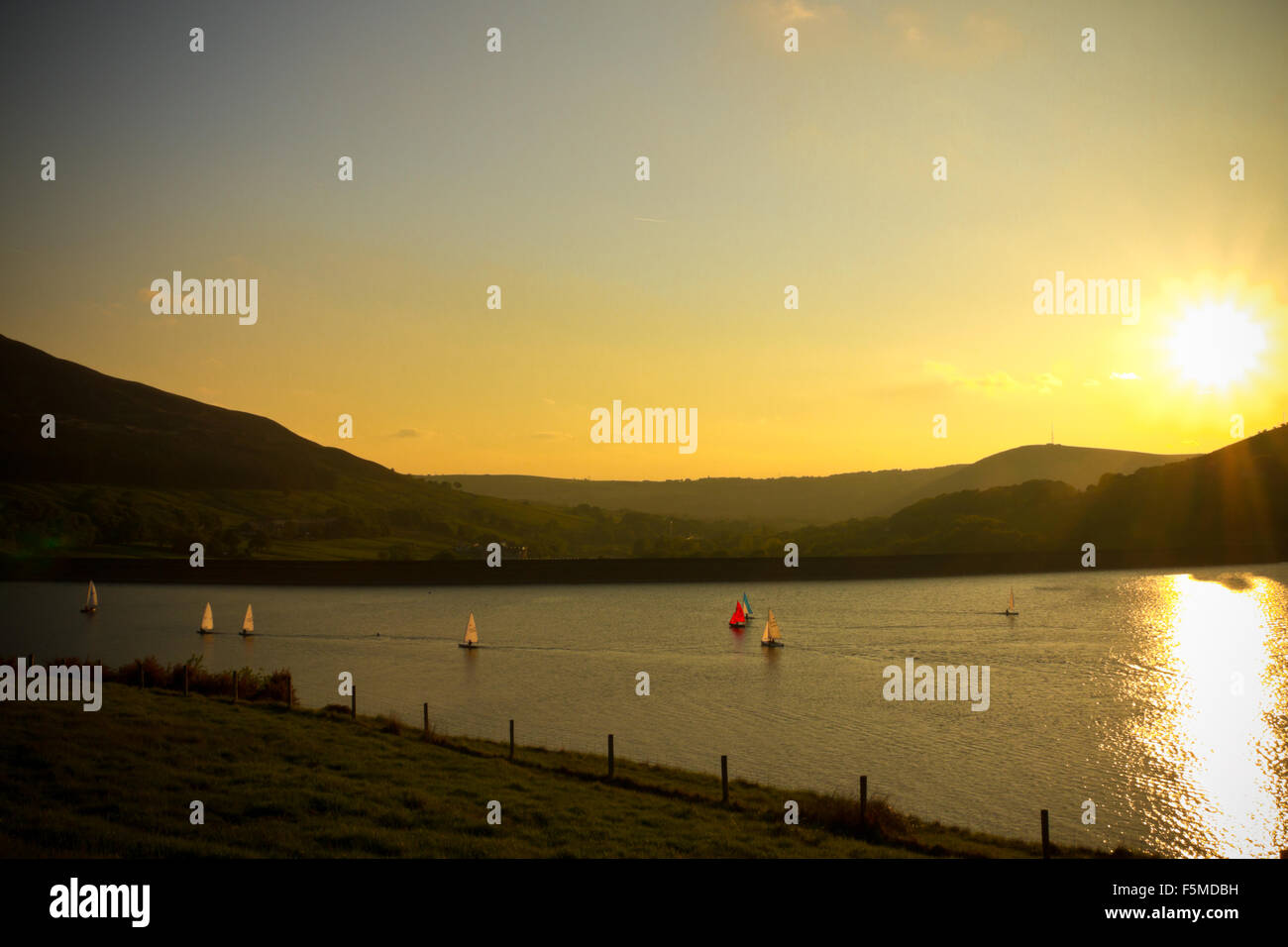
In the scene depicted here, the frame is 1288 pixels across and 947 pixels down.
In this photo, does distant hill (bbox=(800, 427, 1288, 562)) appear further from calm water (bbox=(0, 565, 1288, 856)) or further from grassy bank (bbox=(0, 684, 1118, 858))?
grassy bank (bbox=(0, 684, 1118, 858))

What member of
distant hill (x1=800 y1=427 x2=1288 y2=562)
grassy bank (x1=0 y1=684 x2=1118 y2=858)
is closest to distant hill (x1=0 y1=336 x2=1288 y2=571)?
distant hill (x1=800 y1=427 x2=1288 y2=562)

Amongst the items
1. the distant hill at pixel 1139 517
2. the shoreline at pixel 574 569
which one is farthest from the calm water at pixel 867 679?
the distant hill at pixel 1139 517

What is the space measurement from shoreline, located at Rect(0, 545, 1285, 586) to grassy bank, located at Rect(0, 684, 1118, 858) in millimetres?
102769

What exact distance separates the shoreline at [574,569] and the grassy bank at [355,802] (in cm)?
10277

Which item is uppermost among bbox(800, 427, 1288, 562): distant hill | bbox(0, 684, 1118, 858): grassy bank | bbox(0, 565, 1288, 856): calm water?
bbox(800, 427, 1288, 562): distant hill

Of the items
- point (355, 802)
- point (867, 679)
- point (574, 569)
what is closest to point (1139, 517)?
point (574, 569)

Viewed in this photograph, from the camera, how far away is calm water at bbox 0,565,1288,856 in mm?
27953

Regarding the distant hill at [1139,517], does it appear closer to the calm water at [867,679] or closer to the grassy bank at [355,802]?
the calm water at [867,679]

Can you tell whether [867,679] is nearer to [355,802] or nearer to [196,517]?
[355,802]

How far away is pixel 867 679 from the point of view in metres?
51.3

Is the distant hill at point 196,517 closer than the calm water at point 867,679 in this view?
No

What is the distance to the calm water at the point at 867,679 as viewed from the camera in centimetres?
2795

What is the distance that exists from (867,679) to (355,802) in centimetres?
3922
